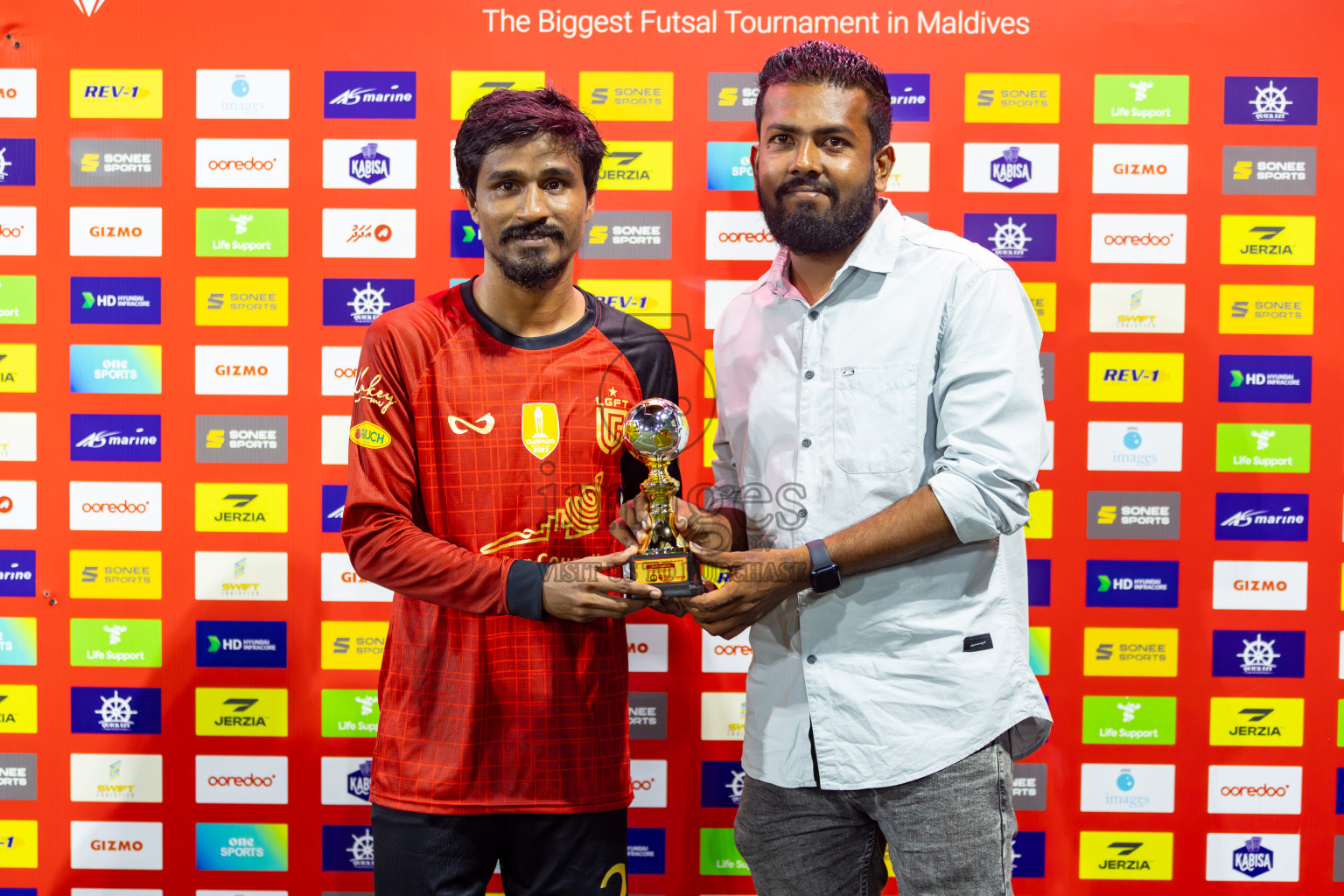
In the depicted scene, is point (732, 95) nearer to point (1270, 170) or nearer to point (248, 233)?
point (248, 233)

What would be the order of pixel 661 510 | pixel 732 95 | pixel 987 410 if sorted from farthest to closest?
1. pixel 732 95
2. pixel 661 510
3. pixel 987 410

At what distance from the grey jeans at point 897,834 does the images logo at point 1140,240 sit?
1.64 metres

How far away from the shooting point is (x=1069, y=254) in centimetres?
268

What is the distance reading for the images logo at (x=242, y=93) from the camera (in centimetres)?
269

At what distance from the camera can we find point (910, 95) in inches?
104

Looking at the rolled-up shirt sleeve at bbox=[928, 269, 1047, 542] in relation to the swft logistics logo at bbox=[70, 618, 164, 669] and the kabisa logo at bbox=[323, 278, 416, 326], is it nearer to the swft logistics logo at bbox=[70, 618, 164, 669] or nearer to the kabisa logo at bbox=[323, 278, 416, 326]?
the kabisa logo at bbox=[323, 278, 416, 326]

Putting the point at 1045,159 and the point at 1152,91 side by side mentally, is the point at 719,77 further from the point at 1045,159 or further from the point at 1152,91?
the point at 1152,91

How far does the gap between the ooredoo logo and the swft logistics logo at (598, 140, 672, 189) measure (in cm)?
171

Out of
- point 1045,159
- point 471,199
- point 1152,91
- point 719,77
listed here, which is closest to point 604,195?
point 719,77

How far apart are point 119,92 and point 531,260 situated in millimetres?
1799

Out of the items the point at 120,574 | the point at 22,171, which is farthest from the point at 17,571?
the point at 22,171

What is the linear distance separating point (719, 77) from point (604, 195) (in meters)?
0.49

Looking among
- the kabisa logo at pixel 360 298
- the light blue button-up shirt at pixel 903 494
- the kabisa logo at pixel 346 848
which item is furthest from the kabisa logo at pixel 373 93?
the kabisa logo at pixel 346 848

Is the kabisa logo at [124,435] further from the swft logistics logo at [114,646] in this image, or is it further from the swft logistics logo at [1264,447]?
the swft logistics logo at [1264,447]
